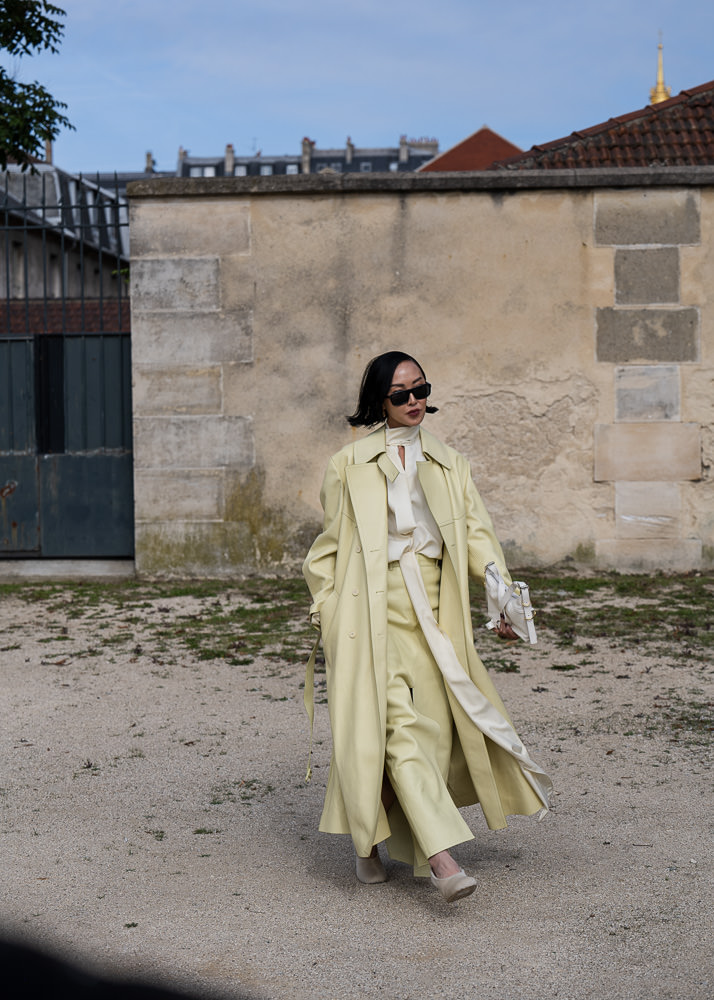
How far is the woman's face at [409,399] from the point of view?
12.6ft

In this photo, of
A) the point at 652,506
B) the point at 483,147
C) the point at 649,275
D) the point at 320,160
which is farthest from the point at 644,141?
the point at 320,160

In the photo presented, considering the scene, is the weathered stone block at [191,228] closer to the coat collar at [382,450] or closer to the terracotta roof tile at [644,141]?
the terracotta roof tile at [644,141]

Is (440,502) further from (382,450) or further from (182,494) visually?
(182,494)

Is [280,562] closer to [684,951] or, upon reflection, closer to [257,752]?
[257,752]

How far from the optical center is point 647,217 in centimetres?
977

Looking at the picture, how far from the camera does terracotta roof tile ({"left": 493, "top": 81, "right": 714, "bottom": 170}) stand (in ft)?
46.2

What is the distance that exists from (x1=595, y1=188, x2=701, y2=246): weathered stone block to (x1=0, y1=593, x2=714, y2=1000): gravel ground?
4.61m

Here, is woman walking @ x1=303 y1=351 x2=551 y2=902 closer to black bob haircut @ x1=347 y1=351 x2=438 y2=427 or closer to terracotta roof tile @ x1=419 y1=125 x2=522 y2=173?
black bob haircut @ x1=347 y1=351 x2=438 y2=427

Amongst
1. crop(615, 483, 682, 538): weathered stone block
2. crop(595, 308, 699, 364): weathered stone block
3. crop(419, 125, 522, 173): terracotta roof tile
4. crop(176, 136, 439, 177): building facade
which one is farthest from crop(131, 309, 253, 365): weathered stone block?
crop(176, 136, 439, 177): building facade

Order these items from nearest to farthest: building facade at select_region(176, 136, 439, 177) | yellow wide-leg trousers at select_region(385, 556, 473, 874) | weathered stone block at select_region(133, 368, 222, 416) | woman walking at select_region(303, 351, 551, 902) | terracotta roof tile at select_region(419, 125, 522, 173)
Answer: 1. yellow wide-leg trousers at select_region(385, 556, 473, 874)
2. woman walking at select_region(303, 351, 551, 902)
3. weathered stone block at select_region(133, 368, 222, 416)
4. terracotta roof tile at select_region(419, 125, 522, 173)
5. building facade at select_region(176, 136, 439, 177)

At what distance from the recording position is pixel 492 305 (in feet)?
32.2

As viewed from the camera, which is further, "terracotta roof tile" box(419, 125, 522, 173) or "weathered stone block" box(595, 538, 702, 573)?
"terracotta roof tile" box(419, 125, 522, 173)

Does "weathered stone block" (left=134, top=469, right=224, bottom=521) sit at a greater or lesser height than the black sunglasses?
lesser

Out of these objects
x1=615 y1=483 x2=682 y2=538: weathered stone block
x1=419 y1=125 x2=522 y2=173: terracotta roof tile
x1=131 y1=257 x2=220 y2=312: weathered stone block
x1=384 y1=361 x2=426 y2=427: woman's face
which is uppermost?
x1=419 y1=125 x2=522 y2=173: terracotta roof tile
